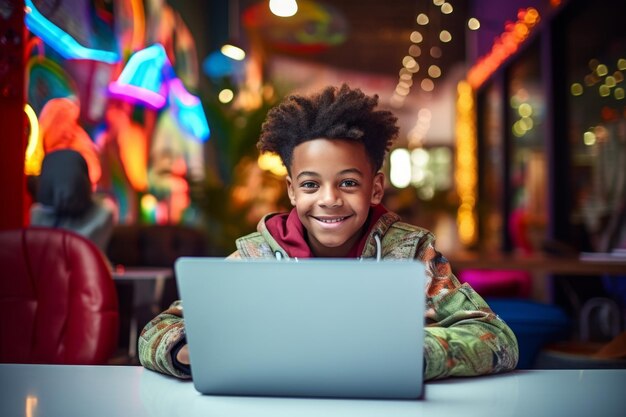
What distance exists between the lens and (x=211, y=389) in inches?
40.0

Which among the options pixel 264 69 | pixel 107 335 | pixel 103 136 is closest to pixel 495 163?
pixel 264 69

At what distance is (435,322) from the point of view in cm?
139

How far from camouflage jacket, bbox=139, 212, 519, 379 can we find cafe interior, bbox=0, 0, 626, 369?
259 mm

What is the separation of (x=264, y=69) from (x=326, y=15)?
2.78 metres

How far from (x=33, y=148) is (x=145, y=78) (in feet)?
10.9

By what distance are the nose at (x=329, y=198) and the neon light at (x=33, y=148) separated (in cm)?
171

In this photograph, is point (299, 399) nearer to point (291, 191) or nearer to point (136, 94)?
point (291, 191)

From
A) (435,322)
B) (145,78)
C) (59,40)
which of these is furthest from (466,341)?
(145,78)

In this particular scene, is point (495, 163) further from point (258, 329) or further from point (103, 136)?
point (258, 329)

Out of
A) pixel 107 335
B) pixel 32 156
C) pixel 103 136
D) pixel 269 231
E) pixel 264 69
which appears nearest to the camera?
pixel 269 231

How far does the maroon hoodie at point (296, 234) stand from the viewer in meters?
1.49

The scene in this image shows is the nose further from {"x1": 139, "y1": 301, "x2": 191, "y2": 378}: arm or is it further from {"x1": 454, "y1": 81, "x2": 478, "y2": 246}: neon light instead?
{"x1": 454, "y1": 81, "x2": 478, "y2": 246}: neon light

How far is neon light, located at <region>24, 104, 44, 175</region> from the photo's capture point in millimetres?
2738

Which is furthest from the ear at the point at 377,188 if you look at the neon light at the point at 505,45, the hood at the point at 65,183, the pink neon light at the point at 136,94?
the neon light at the point at 505,45
